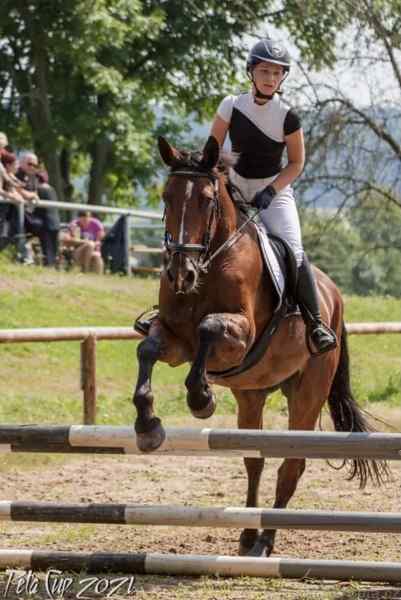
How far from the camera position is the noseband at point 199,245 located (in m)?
6.97

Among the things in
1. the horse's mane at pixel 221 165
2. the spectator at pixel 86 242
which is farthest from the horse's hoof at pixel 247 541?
the spectator at pixel 86 242

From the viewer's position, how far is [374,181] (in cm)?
2095

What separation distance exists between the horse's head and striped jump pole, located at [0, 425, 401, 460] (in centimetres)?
86

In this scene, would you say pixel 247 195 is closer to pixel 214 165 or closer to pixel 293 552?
pixel 214 165

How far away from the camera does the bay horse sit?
6973mm

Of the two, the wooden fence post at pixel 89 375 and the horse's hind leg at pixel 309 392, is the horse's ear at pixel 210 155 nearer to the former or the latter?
the horse's hind leg at pixel 309 392

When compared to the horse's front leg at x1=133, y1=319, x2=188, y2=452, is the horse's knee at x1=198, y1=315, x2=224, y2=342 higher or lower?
higher

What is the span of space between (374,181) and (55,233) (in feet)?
17.5

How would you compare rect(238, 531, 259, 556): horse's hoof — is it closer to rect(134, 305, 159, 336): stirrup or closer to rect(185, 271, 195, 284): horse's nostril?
rect(134, 305, 159, 336): stirrup

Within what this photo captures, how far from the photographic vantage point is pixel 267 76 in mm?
7840

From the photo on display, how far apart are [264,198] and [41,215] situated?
37.1ft

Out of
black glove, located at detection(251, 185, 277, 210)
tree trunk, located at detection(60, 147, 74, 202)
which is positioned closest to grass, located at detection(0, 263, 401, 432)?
black glove, located at detection(251, 185, 277, 210)

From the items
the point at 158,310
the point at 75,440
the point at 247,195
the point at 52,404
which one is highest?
the point at 247,195

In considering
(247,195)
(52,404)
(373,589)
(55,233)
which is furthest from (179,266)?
(55,233)
